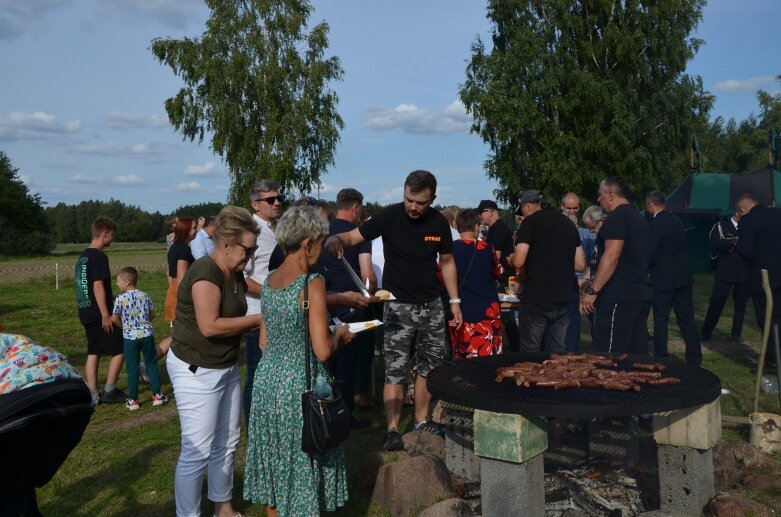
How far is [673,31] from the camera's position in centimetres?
3077

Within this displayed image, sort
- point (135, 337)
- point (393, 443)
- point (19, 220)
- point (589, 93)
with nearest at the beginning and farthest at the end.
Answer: point (393, 443), point (135, 337), point (589, 93), point (19, 220)

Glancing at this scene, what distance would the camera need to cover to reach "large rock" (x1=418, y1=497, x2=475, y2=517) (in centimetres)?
379

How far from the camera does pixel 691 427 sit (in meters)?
4.06

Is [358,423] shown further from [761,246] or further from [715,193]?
[715,193]

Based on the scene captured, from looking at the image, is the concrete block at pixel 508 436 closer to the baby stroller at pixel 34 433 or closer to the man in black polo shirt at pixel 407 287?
the man in black polo shirt at pixel 407 287

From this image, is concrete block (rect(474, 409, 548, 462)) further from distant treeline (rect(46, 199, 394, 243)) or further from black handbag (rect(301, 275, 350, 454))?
distant treeline (rect(46, 199, 394, 243))

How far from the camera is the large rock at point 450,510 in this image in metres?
3.79

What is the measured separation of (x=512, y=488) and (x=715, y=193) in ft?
59.5

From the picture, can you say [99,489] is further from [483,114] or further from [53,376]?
[483,114]

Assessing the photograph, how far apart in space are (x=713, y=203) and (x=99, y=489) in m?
18.4

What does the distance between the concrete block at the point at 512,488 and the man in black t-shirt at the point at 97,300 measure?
468 cm

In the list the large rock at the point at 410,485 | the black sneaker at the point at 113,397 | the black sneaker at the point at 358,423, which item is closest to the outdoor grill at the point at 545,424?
the large rock at the point at 410,485

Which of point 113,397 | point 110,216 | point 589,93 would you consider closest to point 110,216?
point 110,216

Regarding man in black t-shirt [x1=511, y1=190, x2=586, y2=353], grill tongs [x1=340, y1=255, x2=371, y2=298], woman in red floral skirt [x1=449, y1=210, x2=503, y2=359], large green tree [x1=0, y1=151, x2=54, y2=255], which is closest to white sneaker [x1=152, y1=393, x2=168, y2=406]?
grill tongs [x1=340, y1=255, x2=371, y2=298]
